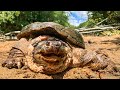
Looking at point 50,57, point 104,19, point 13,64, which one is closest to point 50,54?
point 50,57

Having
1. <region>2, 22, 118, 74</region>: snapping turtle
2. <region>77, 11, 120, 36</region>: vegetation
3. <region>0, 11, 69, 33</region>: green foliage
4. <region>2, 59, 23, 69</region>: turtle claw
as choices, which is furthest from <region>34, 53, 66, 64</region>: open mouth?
<region>77, 11, 120, 36</region>: vegetation

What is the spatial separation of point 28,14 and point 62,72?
457 cm

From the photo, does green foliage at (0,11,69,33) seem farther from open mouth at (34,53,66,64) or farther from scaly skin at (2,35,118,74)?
open mouth at (34,53,66,64)

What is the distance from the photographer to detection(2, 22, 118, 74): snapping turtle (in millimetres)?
3225

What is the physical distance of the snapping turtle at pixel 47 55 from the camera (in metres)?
3.22

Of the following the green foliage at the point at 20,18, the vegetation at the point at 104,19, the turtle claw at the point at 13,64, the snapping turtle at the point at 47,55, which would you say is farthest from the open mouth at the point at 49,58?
the vegetation at the point at 104,19

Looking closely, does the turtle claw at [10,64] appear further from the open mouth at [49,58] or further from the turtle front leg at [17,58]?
the open mouth at [49,58]

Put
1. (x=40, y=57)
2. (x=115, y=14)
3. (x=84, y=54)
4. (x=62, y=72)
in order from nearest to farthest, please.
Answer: (x=40, y=57), (x=62, y=72), (x=84, y=54), (x=115, y=14)

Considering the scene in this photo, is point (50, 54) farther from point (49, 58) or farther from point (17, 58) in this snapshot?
point (17, 58)

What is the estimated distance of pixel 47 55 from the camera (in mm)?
3043
